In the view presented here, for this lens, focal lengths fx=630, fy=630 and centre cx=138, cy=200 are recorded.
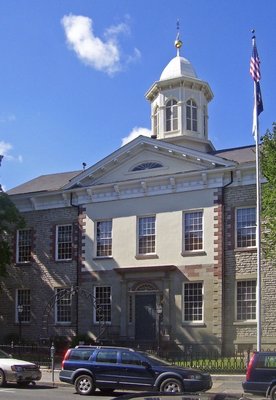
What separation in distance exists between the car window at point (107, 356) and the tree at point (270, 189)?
892 centimetres

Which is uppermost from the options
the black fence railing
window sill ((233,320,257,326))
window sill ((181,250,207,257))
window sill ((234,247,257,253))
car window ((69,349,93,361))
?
window sill ((234,247,257,253))

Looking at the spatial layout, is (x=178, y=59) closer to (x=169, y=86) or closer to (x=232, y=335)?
(x=169, y=86)

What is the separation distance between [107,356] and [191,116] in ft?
69.1

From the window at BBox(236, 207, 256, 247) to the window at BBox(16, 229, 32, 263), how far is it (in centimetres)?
1295

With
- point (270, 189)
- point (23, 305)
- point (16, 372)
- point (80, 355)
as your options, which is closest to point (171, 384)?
point (80, 355)

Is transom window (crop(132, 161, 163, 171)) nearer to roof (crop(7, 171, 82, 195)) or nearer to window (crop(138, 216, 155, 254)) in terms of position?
window (crop(138, 216, 155, 254))

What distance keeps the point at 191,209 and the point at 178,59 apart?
12266mm

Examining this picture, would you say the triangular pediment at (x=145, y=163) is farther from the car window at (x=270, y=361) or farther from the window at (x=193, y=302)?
the car window at (x=270, y=361)

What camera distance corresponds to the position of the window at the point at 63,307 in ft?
114

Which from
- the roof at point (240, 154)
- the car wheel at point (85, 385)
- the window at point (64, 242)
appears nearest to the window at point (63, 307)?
the window at point (64, 242)

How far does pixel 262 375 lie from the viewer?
17.1 m

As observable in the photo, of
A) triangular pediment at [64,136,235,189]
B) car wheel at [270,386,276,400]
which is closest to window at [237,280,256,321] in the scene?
triangular pediment at [64,136,235,189]

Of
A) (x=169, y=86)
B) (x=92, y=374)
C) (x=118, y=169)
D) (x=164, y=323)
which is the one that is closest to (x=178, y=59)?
(x=169, y=86)

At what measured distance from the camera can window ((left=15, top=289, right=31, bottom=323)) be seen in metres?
36.2
